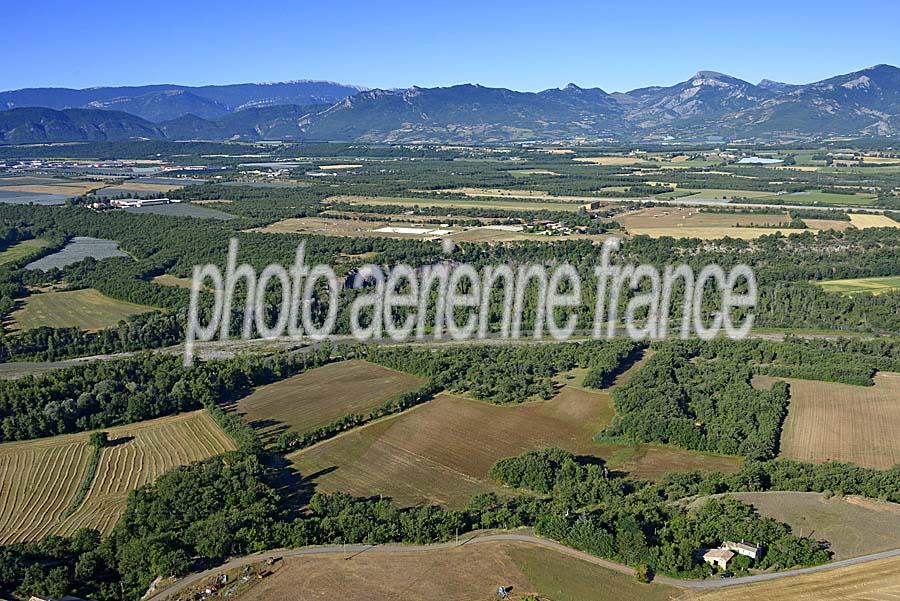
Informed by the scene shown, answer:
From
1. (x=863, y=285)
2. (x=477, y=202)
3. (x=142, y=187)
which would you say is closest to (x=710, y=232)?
(x=863, y=285)

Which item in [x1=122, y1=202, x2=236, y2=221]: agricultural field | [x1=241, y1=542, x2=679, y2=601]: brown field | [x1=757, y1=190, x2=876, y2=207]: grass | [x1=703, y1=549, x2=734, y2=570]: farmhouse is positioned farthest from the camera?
[x1=757, y1=190, x2=876, y2=207]: grass

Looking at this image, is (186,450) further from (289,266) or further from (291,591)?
(289,266)

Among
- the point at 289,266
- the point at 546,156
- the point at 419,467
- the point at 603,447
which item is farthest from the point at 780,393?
the point at 546,156

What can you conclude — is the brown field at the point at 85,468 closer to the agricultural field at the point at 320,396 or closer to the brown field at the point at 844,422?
the agricultural field at the point at 320,396

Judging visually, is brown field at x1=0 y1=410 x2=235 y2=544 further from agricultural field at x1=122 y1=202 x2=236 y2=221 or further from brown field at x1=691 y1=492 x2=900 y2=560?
agricultural field at x1=122 y1=202 x2=236 y2=221

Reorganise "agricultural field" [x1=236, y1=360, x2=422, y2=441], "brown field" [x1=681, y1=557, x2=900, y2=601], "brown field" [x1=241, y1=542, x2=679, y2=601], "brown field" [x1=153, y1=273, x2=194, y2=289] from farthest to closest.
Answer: "brown field" [x1=153, y1=273, x2=194, y2=289], "agricultural field" [x1=236, y1=360, x2=422, y2=441], "brown field" [x1=241, y1=542, x2=679, y2=601], "brown field" [x1=681, y1=557, x2=900, y2=601]

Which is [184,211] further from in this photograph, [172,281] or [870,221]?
[870,221]

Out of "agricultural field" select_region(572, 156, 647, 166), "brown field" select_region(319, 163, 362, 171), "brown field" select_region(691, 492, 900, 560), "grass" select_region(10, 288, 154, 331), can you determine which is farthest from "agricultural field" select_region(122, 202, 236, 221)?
"agricultural field" select_region(572, 156, 647, 166)

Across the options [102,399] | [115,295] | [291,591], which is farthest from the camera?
[115,295]
